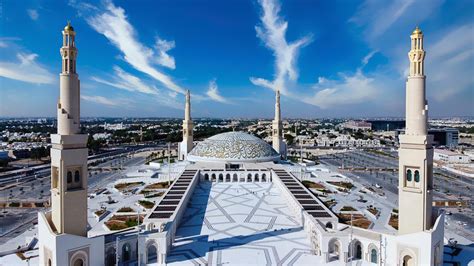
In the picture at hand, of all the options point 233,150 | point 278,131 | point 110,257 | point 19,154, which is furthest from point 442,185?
point 19,154

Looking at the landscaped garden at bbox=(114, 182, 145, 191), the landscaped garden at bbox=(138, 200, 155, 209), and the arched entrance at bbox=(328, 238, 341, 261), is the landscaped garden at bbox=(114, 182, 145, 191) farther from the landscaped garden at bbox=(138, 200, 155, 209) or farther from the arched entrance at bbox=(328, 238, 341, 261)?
the arched entrance at bbox=(328, 238, 341, 261)

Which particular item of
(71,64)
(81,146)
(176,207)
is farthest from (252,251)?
(71,64)

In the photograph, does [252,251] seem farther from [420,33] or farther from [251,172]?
[251,172]

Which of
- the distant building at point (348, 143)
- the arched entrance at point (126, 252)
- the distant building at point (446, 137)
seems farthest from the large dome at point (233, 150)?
the distant building at point (446, 137)

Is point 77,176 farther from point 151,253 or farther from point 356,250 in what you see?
point 356,250

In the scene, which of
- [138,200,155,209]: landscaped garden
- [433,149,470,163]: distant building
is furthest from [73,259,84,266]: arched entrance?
[433,149,470,163]: distant building
